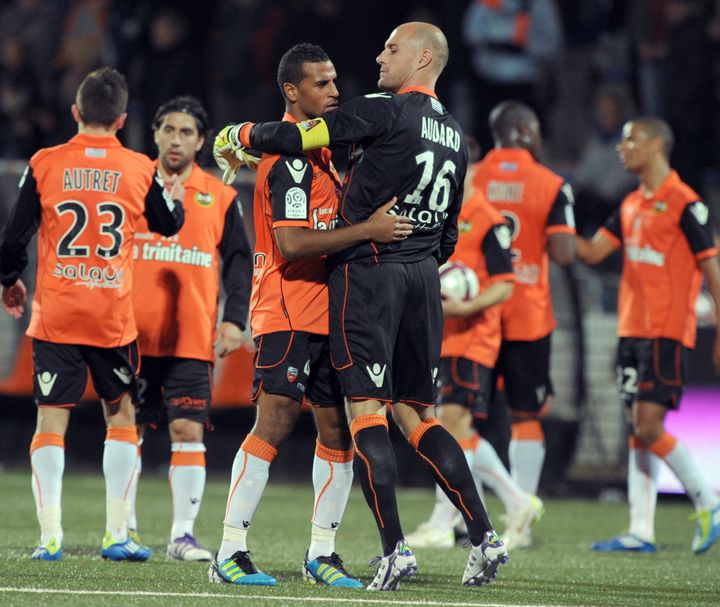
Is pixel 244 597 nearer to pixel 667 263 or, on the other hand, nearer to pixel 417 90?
pixel 417 90

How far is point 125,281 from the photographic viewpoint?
673 cm

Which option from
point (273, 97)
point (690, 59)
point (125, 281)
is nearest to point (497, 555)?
point (125, 281)

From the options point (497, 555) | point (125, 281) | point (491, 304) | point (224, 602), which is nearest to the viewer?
point (224, 602)

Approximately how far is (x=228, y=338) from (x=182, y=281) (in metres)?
0.39

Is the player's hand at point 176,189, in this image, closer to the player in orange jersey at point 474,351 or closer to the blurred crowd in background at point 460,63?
the player in orange jersey at point 474,351

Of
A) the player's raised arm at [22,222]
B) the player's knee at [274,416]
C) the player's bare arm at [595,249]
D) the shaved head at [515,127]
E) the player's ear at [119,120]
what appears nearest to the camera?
the player's knee at [274,416]

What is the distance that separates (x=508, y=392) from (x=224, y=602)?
13.5ft

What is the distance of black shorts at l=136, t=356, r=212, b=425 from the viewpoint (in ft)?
23.9

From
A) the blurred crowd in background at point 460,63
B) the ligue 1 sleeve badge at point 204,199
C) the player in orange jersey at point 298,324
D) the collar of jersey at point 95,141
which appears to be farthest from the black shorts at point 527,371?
the blurred crowd in background at point 460,63

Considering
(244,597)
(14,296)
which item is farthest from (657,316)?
(244,597)

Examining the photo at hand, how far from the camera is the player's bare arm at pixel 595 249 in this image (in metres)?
9.23

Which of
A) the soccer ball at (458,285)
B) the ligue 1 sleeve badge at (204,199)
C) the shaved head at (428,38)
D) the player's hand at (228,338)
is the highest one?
the shaved head at (428,38)

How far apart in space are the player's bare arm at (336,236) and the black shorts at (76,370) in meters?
1.36

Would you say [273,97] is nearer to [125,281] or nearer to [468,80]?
[468,80]
